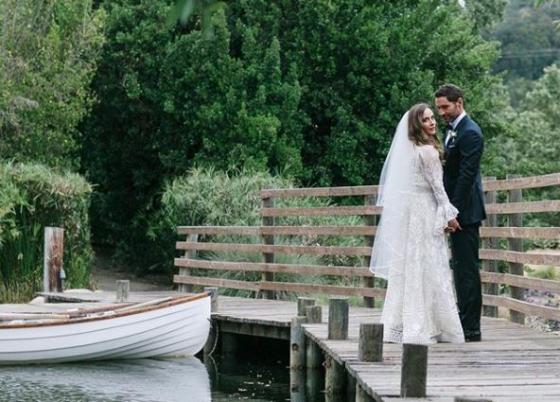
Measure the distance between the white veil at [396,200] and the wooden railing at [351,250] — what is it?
1475 millimetres

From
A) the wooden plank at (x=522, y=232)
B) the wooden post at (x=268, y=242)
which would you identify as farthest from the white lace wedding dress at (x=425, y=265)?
the wooden post at (x=268, y=242)

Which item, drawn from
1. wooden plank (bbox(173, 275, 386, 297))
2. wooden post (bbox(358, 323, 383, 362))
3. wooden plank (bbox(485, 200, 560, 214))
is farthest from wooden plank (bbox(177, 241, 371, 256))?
wooden post (bbox(358, 323, 383, 362))

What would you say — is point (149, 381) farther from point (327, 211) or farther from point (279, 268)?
point (279, 268)

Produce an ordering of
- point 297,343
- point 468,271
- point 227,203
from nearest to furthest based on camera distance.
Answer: point 468,271 < point 297,343 < point 227,203

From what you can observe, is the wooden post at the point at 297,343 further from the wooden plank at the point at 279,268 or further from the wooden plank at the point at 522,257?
the wooden plank at the point at 279,268

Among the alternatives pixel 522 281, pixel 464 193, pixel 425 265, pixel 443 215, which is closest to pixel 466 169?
pixel 464 193

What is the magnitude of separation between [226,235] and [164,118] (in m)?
8.37

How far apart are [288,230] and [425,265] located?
629 cm

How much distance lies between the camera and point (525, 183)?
1162 cm

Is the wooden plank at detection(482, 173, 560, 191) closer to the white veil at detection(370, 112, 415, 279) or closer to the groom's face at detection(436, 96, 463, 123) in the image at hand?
the groom's face at detection(436, 96, 463, 123)

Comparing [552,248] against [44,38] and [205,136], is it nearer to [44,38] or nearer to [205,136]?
[205,136]

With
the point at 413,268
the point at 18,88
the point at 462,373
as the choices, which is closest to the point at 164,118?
the point at 18,88

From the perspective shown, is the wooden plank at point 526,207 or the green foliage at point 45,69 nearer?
the wooden plank at point 526,207

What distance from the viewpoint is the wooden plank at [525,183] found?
423 inches
